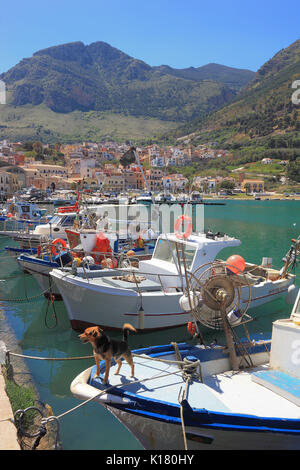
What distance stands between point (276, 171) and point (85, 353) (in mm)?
116809

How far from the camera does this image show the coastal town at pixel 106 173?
300 ft

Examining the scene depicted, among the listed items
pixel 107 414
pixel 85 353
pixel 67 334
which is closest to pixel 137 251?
pixel 67 334

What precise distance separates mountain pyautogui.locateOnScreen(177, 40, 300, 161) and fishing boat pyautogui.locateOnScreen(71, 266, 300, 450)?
127 metres

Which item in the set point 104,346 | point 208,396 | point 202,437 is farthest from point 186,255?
point 202,437

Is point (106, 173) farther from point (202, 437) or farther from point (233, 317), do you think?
point (202, 437)

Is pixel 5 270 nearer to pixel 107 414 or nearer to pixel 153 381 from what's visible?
pixel 107 414

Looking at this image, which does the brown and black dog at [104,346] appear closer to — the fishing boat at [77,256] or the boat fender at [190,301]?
the boat fender at [190,301]

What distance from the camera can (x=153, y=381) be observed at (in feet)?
17.3

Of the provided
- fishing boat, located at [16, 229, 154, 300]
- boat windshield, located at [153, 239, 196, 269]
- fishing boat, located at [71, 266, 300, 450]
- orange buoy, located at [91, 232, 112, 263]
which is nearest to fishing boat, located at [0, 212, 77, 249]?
fishing boat, located at [16, 229, 154, 300]

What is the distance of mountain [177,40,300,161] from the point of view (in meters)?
131


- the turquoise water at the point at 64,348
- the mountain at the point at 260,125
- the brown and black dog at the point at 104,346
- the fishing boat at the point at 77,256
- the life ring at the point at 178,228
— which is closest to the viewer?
the brown and black dog at the point at 104,346

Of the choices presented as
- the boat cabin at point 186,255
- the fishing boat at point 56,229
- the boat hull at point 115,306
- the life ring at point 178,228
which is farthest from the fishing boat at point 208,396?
the fishing boat at point 56,229

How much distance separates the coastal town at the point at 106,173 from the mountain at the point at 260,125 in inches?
378

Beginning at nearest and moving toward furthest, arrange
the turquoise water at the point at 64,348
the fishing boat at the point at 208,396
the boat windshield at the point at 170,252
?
the fishing boat at the point at 208,396
the turquoise water at the point at 64,348
the boat windshield at the point at 170,252
